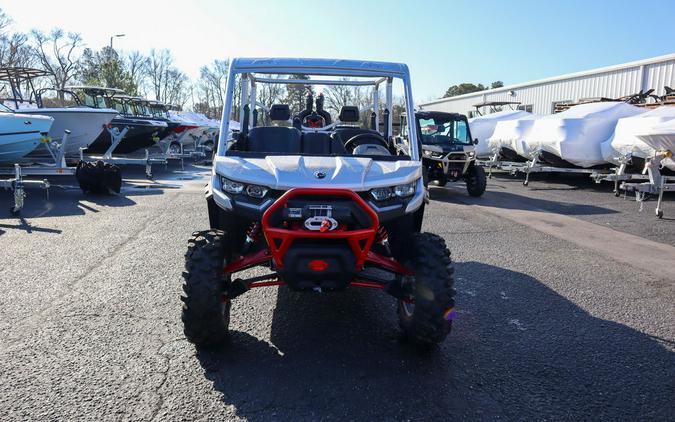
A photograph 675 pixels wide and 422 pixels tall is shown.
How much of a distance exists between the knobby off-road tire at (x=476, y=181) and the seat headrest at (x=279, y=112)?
7448 mm

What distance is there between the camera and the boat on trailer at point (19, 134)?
10633mm

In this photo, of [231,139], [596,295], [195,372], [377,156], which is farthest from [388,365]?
[596,295]

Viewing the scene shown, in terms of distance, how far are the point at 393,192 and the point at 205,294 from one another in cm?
138

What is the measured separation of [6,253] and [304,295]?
382 cm

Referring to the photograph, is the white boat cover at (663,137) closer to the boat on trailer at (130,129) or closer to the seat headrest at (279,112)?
the seat headrest at (279,112)

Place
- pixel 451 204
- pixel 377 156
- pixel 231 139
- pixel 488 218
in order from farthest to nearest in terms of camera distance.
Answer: pixel 451 204, pixel 488 218, pixel 231 139, pixel 377 156

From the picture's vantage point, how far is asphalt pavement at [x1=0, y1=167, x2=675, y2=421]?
2699 millimetres

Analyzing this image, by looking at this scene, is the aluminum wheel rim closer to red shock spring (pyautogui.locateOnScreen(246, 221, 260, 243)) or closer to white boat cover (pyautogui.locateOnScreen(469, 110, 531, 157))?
red shock spring (pyautogui.locateOnScreen(246, 221, 260, 243))

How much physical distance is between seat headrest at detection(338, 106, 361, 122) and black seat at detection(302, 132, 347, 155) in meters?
1.45

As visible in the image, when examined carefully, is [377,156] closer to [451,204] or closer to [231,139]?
[231,139]

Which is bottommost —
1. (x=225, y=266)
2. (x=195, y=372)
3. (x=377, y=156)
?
(x=195, y=372)

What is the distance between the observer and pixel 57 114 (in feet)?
43.2

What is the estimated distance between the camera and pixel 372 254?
340 cm

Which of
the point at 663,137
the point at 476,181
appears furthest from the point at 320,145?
the point at 663,137
